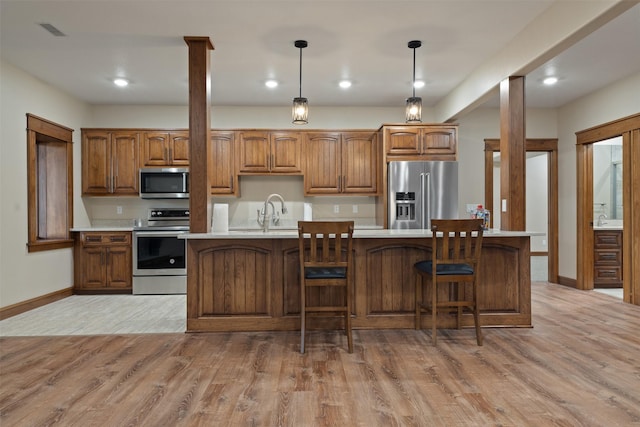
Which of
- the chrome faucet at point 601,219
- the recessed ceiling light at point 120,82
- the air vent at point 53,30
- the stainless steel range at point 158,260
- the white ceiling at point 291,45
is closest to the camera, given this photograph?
the white ceiling at point 291,45

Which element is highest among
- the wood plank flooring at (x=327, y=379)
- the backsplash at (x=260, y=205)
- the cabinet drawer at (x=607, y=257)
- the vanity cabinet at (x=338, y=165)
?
the vanity cabinet at (x=338, y=165)

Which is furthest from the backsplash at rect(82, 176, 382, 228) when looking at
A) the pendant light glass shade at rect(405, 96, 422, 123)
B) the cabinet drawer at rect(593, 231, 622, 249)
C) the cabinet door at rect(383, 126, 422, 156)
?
the cabinet drawer at rect(593, 231, 622, 249)

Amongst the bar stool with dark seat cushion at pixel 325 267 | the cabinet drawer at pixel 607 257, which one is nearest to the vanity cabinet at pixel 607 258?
the cabinet drawer at pixel 607 257

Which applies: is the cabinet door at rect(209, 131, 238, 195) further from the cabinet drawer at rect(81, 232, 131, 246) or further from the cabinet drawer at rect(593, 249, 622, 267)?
the cabinet drawer at rect(593, 249, 622, 267)

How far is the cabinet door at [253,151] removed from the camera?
20.8 feet

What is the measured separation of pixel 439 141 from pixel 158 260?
13.1ft

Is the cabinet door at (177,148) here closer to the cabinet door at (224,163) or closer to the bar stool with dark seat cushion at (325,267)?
the cabinet door at (224,163)

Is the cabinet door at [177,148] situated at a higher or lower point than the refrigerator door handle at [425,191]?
higher

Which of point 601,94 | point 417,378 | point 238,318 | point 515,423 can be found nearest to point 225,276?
→ point 238,318

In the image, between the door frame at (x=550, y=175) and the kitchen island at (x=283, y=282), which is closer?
the kitchen island at (x=283, y=282)

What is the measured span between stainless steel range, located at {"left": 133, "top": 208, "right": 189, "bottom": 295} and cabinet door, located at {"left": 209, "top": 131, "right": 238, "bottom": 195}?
784mm

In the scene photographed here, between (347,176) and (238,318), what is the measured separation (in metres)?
3.01

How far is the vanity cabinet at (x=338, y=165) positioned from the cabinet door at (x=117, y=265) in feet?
8.32

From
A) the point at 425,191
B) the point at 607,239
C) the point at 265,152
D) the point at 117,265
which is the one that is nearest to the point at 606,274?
the point at 607,239
